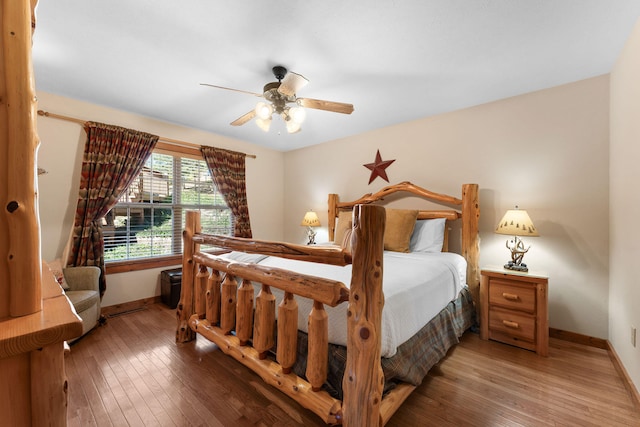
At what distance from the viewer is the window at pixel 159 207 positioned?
3.15 metres

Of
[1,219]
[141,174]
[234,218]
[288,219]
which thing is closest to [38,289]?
[1,219]

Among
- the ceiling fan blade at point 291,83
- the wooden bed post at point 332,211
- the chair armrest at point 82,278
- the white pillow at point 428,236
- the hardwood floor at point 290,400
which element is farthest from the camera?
the wooden bed post at point 332,211

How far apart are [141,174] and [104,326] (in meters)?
1.77

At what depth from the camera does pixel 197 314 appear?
86.0 inches

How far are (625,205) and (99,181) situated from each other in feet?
15.4

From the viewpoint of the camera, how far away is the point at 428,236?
2.87 meters

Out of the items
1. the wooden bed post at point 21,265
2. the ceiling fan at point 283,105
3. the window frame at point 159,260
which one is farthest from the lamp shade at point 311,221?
the wooden bed post at point 21,265

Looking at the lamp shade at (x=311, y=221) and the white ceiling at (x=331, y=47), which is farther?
the lamp shade at (x=311, y=221)

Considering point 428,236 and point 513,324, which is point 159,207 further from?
point 513,324

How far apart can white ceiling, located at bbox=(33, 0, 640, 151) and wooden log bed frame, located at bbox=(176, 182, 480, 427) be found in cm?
129

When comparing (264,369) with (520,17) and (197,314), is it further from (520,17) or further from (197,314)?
(520,17)

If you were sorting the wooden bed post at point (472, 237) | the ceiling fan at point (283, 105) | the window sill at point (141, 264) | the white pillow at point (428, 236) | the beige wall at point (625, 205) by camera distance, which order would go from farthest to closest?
1. the window sill at point (141, 264)
2. the white pillow at point (428, 236)
3. the wooden bed post at point (472, 237)
4. the ceiling fan at point (283, 105)
5. the beige wall at point (625, 205)

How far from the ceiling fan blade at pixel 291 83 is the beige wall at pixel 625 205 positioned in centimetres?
213

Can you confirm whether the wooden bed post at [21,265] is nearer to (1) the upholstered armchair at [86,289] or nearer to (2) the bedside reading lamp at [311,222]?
(1) the upholstered armchair at [86,289]
